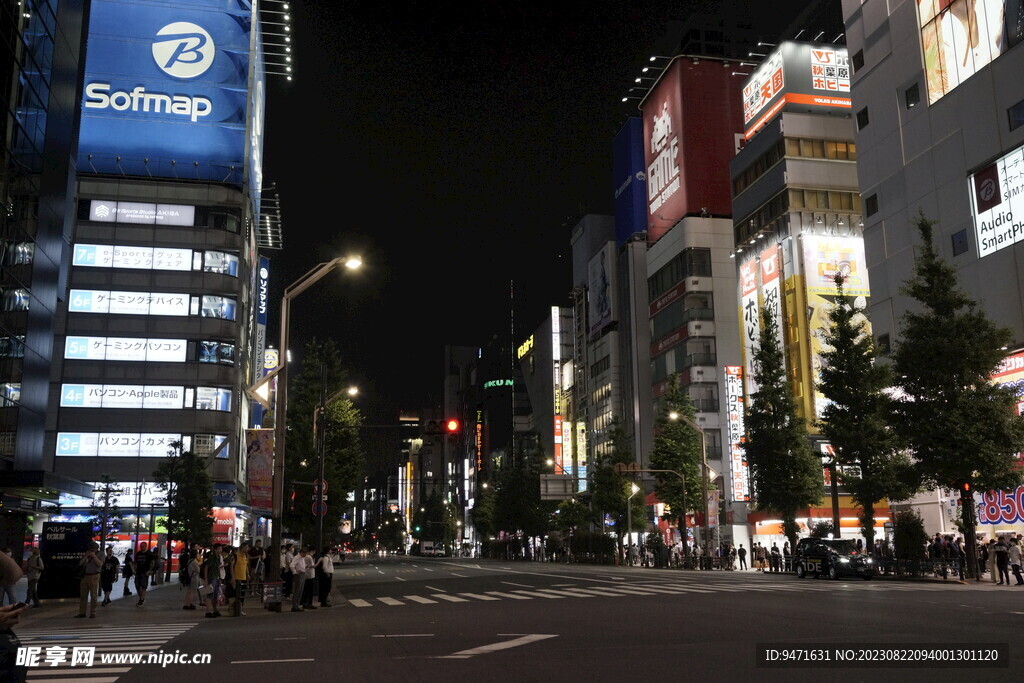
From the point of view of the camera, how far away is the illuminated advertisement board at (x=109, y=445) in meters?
69.5

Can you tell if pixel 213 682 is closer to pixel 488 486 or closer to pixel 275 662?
pixel 275 662

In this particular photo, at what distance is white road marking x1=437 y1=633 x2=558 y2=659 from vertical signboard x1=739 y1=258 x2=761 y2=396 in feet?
178

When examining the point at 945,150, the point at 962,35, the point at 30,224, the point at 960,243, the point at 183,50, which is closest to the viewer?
the point at 30,224

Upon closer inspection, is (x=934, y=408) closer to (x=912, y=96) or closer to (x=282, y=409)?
(x=912, y=96)

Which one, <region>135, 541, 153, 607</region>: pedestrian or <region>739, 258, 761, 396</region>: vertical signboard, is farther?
<region>739, 258, 761, 396</region>: vertical signboard

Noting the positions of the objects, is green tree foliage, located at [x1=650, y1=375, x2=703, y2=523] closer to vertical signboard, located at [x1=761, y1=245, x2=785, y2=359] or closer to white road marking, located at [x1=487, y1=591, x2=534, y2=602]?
vertical signboard, located at [x1=761, y1=245, x2=785, y2=359]

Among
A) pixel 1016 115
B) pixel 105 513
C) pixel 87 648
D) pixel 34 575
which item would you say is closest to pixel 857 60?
pixel 1016 115

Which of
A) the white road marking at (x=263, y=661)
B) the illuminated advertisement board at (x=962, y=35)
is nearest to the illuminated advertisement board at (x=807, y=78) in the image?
the illuminated advertisement board at (x=962, y=35)

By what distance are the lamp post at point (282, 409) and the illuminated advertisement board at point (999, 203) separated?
2817cm

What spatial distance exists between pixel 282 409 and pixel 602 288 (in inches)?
3193

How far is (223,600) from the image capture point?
86.3ft

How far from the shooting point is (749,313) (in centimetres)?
6781

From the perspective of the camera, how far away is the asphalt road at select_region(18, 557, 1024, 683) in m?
10.6

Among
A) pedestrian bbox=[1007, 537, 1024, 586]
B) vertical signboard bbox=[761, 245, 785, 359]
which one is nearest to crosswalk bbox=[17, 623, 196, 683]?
pedestrian bbox=[1007, 537, 1024, 586]
